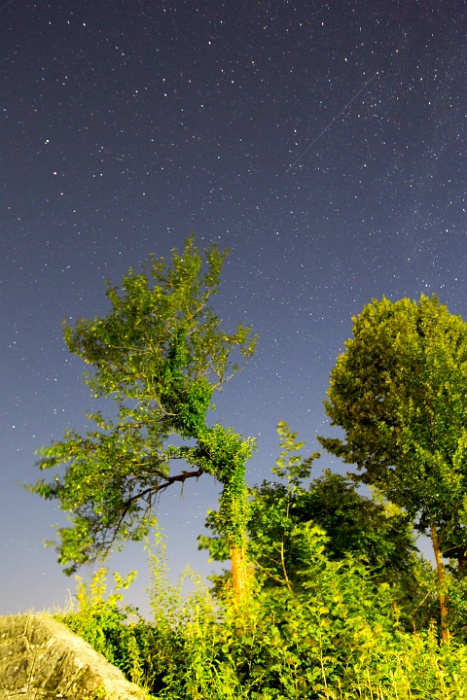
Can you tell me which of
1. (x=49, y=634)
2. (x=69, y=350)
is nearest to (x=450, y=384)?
(x=49, y=634)

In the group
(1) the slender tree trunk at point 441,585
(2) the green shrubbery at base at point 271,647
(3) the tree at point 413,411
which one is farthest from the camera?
(3) the tree at point 413,411

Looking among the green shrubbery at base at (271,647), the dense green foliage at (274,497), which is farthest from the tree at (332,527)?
the green shrubbery at base at (271,647)

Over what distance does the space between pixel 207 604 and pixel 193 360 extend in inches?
420

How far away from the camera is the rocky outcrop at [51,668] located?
7410 millimetres

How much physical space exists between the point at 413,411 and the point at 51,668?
1075 centimetres

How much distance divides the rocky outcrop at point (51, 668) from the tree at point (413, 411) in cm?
849

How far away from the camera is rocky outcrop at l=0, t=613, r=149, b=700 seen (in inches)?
292

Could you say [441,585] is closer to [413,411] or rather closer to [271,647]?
[413,411]

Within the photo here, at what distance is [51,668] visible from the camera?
7.87 meters

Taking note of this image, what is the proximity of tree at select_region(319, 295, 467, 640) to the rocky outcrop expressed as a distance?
8487 millimetres

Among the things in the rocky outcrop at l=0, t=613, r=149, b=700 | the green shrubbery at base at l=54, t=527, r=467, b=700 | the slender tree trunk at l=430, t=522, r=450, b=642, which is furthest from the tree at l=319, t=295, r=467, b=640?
the rocky outcrop at l=0, t=613, r=149, b=700

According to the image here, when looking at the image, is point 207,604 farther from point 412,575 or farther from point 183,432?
A: point 412,575

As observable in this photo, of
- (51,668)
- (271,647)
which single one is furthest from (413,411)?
(51,668)

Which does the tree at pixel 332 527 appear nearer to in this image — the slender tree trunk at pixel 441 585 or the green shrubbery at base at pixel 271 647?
the slender tree trunk at pixel 441 585
